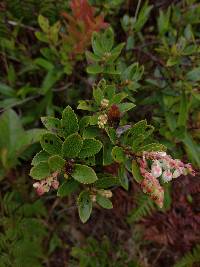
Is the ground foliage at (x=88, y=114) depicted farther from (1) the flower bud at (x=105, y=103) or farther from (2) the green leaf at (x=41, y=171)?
(2) the green leaf at (x=41, y=171)

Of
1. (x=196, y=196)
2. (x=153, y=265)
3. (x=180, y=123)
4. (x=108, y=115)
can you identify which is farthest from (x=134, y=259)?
(x=108, y=115)

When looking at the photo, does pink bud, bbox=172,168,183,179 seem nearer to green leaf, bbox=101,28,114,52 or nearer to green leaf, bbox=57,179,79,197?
green leaf, bbox=57,179,79,197

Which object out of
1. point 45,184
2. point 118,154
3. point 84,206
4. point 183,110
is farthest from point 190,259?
point 45,184

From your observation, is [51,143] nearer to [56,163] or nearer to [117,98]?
[56,163]

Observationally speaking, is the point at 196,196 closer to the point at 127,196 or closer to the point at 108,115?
the point at 127,196

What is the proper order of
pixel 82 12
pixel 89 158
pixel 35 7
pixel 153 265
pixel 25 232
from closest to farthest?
1. pixel 89 158
2. pixel 82 12
3. pixel 25 232
4. pixel 35 7
5. pixel 153 265

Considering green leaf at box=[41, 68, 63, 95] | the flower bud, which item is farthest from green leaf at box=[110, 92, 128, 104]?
green leaf at box=[41, 68, 63, 95]
